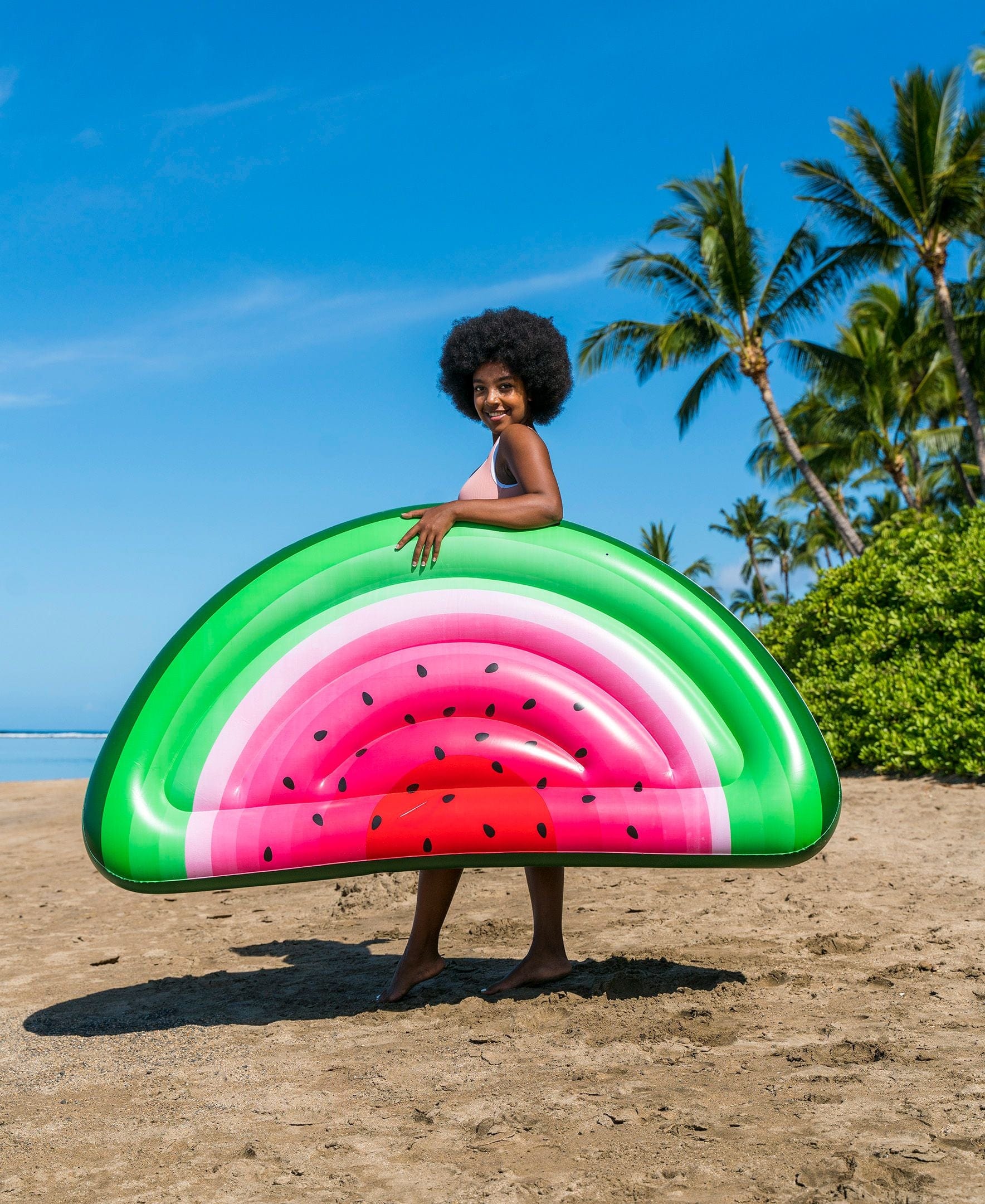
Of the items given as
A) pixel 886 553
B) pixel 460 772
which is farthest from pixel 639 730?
pixel 886 553

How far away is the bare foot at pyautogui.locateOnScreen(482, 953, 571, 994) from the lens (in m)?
3.53

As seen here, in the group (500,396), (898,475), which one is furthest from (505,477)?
(898,475)

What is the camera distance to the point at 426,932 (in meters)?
3.60

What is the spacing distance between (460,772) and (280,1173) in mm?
1305

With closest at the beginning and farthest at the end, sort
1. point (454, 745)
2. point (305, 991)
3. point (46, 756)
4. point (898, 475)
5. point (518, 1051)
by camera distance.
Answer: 1. point (518, 1051)
2. point (454, 745)
3. point (305, 991)
4. point (898, 475)
5. point (46, 756)

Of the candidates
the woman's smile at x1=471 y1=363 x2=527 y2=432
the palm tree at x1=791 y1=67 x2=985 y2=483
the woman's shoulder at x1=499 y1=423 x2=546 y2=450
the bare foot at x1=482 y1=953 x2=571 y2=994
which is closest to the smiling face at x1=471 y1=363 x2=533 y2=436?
the woman's smile at x1=471 y1=363 x2=527 y2=432

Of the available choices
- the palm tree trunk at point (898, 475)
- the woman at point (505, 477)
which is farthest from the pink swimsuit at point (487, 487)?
the palm tree trunk at point (898, 475)

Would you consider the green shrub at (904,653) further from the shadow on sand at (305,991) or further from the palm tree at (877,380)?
the palm tree at (877,380)

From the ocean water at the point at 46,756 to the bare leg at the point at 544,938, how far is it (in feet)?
20.4

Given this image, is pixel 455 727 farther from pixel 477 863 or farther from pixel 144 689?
pixel 144 689

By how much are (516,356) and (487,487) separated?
53 cm

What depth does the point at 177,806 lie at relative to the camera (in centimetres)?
315

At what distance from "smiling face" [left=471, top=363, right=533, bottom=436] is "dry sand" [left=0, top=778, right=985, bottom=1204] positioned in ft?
6.78

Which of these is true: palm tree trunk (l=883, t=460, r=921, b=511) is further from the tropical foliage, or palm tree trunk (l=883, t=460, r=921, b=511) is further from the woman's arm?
the woman's arm
